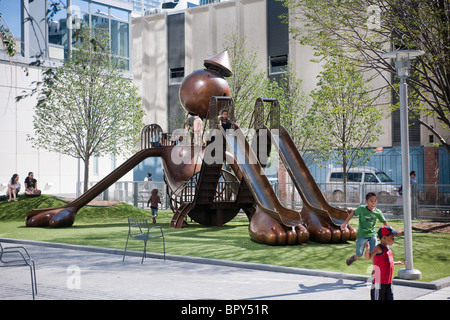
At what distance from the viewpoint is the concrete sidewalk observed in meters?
→ 8.60

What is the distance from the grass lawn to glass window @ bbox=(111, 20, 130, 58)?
18.2m

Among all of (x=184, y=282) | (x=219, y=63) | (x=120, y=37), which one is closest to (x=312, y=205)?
(x=184, y=282)

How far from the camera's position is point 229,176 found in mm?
21141

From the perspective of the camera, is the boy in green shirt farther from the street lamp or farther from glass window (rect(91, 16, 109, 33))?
glass window (rect(91, 16, 109, 33))

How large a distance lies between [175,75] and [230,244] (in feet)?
105

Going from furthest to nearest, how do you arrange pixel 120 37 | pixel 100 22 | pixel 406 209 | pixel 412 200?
pixel 120 37
pixel 100 22
pixel 412 200
pixel 406 209

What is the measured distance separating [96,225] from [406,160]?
1339 cm

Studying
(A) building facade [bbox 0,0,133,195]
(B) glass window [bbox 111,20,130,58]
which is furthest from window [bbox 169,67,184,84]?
(A) building facade [bbox 0,0,133,195]

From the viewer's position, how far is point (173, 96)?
148 ft

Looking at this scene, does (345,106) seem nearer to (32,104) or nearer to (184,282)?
(184,282)

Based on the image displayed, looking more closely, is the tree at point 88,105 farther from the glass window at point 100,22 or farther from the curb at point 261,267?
the curb at point 261,267

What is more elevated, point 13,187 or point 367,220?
point 13,187
